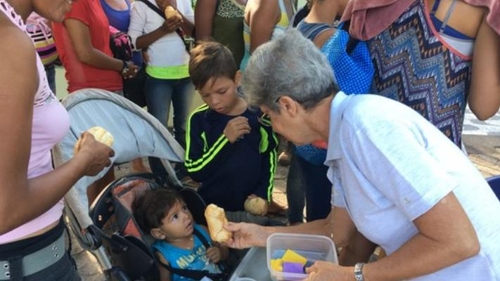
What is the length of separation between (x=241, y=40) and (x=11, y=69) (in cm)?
234

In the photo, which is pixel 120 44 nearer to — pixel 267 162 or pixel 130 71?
pixel 130 71

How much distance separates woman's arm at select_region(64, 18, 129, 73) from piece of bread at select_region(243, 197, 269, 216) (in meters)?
1.26

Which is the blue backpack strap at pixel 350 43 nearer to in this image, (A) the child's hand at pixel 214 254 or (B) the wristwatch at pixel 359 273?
(B) the wristwatch at pixel 359 273

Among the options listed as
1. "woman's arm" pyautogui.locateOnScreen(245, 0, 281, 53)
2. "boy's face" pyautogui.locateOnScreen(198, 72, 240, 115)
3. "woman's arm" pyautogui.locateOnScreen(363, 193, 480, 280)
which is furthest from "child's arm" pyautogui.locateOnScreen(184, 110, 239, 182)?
"woman's arm" pyautogui.locateOnScreen(363, 193, 480, 280)

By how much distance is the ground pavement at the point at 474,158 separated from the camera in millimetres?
3000

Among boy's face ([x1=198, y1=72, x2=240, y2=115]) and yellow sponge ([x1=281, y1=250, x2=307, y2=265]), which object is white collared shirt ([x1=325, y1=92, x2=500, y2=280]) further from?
boy's face ([x1=198, y1=72, x2=240, y2=115])

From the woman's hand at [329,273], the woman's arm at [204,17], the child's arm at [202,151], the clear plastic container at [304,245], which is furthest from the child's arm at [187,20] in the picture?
the woman's hand at [329,273]

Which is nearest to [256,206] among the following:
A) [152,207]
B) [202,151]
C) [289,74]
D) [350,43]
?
[202,151]

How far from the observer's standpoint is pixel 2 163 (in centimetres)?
102

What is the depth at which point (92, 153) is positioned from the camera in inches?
54.1

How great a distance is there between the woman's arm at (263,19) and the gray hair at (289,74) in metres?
1.35

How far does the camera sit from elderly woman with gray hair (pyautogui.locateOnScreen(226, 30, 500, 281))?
4.09 ft

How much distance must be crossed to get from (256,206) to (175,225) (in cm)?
44

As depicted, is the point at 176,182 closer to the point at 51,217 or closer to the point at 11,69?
the point at 51,217
